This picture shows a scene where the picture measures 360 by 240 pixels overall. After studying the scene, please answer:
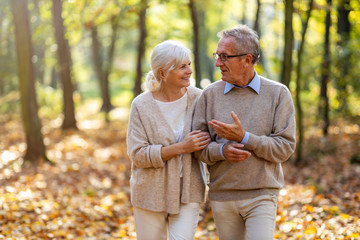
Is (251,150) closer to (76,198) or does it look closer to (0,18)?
(76,198)

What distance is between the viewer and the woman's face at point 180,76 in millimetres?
3455

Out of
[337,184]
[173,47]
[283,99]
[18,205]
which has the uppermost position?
[173,47]

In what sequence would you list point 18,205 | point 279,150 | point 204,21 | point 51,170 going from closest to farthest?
point 279,150 → point 18,205 → point 51,170 → point 204,21

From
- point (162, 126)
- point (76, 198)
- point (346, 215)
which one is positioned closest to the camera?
point (162, 126)

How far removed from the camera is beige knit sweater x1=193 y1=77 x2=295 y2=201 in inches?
130

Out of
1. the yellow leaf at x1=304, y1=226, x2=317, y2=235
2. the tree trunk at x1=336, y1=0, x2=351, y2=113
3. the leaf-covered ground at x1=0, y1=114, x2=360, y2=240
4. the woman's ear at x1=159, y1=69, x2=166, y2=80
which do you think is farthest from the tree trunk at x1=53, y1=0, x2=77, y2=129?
the woman's ear at x1=159, y1=69, x2=166, y2=80

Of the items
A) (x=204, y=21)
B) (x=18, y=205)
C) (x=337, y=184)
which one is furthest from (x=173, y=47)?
(x=204, y=21)

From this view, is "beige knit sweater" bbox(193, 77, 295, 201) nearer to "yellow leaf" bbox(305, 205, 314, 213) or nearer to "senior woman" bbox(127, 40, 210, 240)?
"senior woman" bbox(127, 40, 210, 240)

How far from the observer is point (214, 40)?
34.1 meters

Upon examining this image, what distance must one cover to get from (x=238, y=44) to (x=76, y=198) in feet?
16.8

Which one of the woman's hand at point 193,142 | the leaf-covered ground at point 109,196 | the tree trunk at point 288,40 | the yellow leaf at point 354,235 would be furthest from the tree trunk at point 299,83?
the woman's hand at point 193,142

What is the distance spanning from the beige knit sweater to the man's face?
4.3 inches

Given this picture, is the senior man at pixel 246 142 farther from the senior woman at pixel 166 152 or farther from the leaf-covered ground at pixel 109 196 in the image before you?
the leaf-covered ground at pixel 109 196

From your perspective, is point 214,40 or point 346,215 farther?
point 214,40
